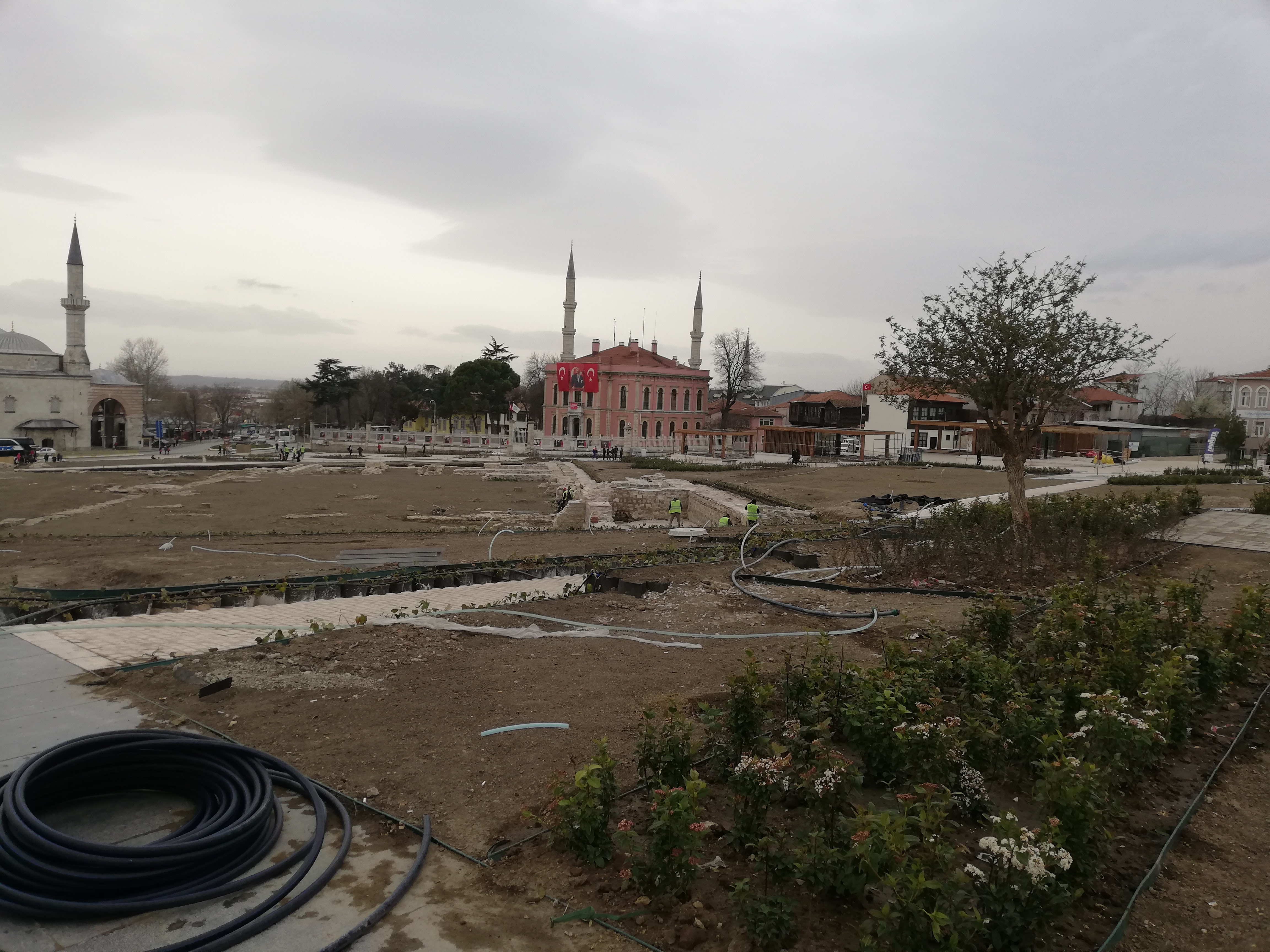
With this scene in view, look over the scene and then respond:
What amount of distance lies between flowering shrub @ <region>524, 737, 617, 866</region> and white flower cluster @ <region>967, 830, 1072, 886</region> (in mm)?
1584

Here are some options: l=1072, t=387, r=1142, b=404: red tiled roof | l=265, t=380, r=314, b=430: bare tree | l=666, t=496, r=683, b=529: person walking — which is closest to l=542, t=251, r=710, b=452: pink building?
l=1072, t=387, r=1142, b=404: red tiled roof

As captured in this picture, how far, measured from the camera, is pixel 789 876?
3.24 m

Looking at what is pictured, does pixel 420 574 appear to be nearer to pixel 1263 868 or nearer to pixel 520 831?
pixel 520 831

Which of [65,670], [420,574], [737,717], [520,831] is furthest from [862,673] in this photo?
[420,574]

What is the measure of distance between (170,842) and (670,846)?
2.22 m

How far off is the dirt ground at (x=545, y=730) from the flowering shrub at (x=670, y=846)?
0.10 m

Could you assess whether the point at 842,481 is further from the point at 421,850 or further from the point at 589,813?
the point at 421,850

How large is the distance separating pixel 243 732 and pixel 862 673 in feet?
13.9

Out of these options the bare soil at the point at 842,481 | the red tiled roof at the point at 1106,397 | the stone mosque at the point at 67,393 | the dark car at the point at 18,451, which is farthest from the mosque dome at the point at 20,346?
the red tiled roof at the point at 1106,397

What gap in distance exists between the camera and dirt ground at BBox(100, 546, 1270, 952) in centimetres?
324

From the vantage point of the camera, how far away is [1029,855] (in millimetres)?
2746

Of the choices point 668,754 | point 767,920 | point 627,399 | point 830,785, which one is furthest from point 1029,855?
point 627,399

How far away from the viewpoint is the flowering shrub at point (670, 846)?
3.15 metres

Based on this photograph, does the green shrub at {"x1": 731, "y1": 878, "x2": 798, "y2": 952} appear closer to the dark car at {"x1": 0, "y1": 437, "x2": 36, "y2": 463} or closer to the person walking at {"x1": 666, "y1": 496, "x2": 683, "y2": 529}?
the person walking at {"x1": 666, "y1": 496, "x2": 683, "y2": 529}
